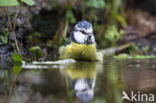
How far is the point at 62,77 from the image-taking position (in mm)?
3379

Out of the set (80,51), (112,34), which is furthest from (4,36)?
(112,34)

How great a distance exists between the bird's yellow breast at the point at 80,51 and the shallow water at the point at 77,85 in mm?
321

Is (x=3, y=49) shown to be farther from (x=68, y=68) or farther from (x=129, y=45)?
(x=129, y=45)

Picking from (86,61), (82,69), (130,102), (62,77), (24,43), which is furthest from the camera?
(24,43)

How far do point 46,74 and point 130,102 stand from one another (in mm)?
1265

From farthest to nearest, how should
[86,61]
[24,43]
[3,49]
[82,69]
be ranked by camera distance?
1. [24,43]
2. [3,49]
3. [86,61]
4. [82,69]

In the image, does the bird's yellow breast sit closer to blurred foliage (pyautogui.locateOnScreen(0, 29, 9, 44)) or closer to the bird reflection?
the bird reflection

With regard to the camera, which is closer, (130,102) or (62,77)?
(130,102)

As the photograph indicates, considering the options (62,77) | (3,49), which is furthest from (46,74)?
(3,49)

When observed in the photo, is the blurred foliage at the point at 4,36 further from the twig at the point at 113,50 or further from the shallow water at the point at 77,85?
the twig at the point at 113,50

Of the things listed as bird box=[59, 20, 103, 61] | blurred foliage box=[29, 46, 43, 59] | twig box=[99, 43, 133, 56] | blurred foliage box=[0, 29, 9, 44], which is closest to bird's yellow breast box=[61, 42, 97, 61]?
bird box=[59, 20, 103, 61]

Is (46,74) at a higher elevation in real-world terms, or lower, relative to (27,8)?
lower

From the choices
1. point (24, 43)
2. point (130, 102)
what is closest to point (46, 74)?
point (130, 102)

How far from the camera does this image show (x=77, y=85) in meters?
2.97
